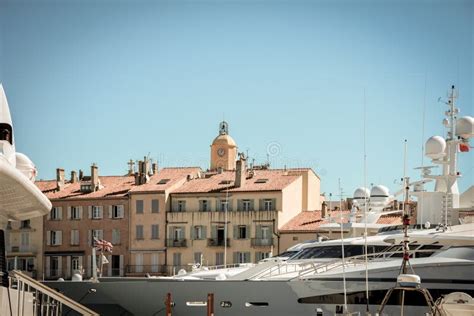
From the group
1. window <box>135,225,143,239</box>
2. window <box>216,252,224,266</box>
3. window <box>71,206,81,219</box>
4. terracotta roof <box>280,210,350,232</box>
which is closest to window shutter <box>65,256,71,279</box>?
window <box>71,206,81,219</box>

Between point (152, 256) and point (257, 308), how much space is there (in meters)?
32.7

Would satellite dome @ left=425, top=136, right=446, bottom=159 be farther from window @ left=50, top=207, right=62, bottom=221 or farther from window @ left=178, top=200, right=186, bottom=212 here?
window @ left=50, top=207, right=62, bottom=221

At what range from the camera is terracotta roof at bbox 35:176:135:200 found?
57.0 meters

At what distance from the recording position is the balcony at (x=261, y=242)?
5169cm

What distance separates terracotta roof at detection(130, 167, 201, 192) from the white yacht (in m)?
29.8

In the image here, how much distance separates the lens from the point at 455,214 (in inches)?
981

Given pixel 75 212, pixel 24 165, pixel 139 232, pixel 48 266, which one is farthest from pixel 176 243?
pixel 24 165

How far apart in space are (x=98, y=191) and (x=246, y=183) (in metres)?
9.32

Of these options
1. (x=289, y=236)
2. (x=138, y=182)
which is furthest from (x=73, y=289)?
(x=138, y=182)

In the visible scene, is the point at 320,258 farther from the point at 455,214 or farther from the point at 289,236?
the point at 289,236

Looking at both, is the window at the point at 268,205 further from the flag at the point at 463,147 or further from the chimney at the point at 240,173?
the flag at the point at 463,147

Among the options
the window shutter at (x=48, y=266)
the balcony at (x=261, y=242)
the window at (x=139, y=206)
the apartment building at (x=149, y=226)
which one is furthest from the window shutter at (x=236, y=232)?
the window shutter at (x=48, y=266)

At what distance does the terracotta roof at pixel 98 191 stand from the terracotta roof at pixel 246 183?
4.11 m

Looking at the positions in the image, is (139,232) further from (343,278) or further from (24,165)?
A: (24,165)
